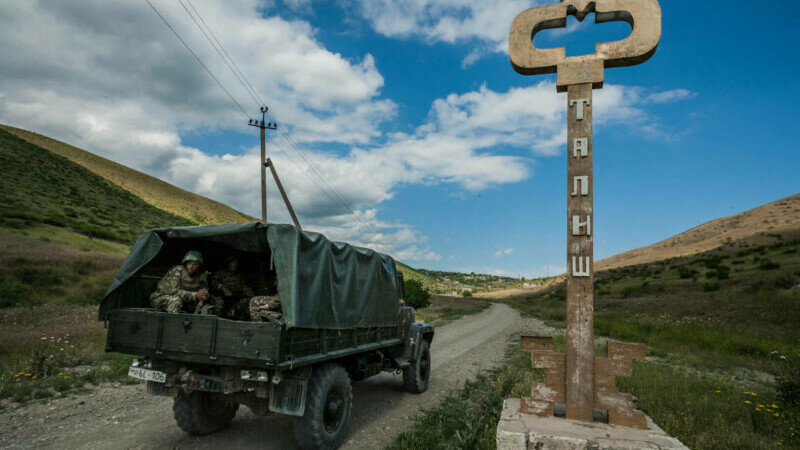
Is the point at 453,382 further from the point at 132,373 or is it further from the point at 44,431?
the point at 44,431

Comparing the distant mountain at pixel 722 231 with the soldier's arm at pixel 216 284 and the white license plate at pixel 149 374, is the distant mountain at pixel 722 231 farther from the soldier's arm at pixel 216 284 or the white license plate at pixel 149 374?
the white license plate at pixel 149 374

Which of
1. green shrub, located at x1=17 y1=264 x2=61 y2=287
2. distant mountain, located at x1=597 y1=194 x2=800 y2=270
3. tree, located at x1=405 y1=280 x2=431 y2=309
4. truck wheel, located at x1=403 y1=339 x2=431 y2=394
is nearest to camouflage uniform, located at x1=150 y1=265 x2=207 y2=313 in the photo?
truck wheel, located at x1=403 y1=339 x2=431 y2=394

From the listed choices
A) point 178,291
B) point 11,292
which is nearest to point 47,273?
point 11,292

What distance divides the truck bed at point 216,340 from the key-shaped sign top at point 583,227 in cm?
267

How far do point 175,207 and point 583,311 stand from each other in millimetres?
79687

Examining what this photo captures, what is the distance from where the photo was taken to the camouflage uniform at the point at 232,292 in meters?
6.65

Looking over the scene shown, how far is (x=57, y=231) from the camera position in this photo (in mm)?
31453

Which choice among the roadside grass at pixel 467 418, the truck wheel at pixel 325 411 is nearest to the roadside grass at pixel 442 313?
the roadside grass at pixel 467 418

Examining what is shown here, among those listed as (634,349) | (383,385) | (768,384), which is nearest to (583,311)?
(634,349)

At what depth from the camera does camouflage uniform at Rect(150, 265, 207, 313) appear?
596 centimetres

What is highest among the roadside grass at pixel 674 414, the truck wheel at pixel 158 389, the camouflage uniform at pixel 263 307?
the camouflage uniform at pixel 263 307

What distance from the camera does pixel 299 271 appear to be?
17.6 ft

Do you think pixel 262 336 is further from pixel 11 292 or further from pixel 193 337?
pixel 11 292

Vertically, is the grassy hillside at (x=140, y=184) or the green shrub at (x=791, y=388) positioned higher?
the grassy hillside at (x=140, y=184)
